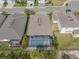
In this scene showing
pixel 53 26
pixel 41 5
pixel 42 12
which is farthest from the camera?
pixel 41 5

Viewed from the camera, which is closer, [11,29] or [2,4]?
[11,29]

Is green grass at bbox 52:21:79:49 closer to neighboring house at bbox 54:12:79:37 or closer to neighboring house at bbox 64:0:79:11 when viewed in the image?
neighboring house at bbox 54:12:79:37

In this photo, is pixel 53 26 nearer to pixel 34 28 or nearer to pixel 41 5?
pixel 34 28

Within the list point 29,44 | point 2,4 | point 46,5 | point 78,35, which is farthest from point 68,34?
point 2,4

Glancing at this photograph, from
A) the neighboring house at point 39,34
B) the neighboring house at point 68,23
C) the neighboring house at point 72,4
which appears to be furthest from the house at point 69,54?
the neighboring house at point 72,4

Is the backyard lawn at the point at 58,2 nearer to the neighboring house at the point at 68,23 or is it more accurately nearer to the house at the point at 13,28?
the neighboring house at the point at 68,23

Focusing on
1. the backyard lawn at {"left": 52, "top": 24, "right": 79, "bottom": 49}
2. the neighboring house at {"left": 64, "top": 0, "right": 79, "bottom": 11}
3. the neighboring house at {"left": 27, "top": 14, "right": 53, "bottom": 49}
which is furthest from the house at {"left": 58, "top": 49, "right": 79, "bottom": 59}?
the neighboring house at {"left": 64, "top": 0, "right": 79, "bottom": 11}

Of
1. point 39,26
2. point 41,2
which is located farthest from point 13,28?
point 41,2
